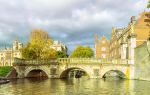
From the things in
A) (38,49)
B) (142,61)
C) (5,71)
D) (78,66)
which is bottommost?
(5,71)

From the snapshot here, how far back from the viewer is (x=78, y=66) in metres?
70.1

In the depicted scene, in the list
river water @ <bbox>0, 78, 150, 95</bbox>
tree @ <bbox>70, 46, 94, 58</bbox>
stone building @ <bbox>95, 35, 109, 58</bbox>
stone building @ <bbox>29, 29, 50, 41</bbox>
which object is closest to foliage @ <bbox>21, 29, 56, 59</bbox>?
stone building @ <bbox>29, 29, 50, 41</bbox>

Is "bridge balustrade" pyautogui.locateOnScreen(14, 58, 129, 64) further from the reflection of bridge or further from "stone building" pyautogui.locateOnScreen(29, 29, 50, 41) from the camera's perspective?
"stone building" pyautogui.locateOnScreen(29, 29, 50, 41)

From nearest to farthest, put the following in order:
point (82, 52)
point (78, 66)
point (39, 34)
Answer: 1. point (78, 66)
2. point (39, 34)
3. point (82, 52)

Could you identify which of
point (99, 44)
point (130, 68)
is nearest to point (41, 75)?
point (130, 68)

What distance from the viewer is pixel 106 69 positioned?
2699 inches

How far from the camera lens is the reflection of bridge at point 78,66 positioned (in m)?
67.7

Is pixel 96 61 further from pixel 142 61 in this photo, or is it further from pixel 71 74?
pixel 71 74

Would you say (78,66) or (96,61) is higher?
(96,61)

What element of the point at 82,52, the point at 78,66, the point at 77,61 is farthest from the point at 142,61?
the point at 82,52

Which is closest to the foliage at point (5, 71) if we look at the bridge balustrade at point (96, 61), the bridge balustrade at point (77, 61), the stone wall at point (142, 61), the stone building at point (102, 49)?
the bridge balustrade at point (77, 61)

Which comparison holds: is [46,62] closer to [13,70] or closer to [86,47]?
[13,70]

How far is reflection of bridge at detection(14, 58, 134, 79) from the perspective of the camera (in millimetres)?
67688

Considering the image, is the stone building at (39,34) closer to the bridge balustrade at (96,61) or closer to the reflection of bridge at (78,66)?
the reflection of bridge at (78,66)
